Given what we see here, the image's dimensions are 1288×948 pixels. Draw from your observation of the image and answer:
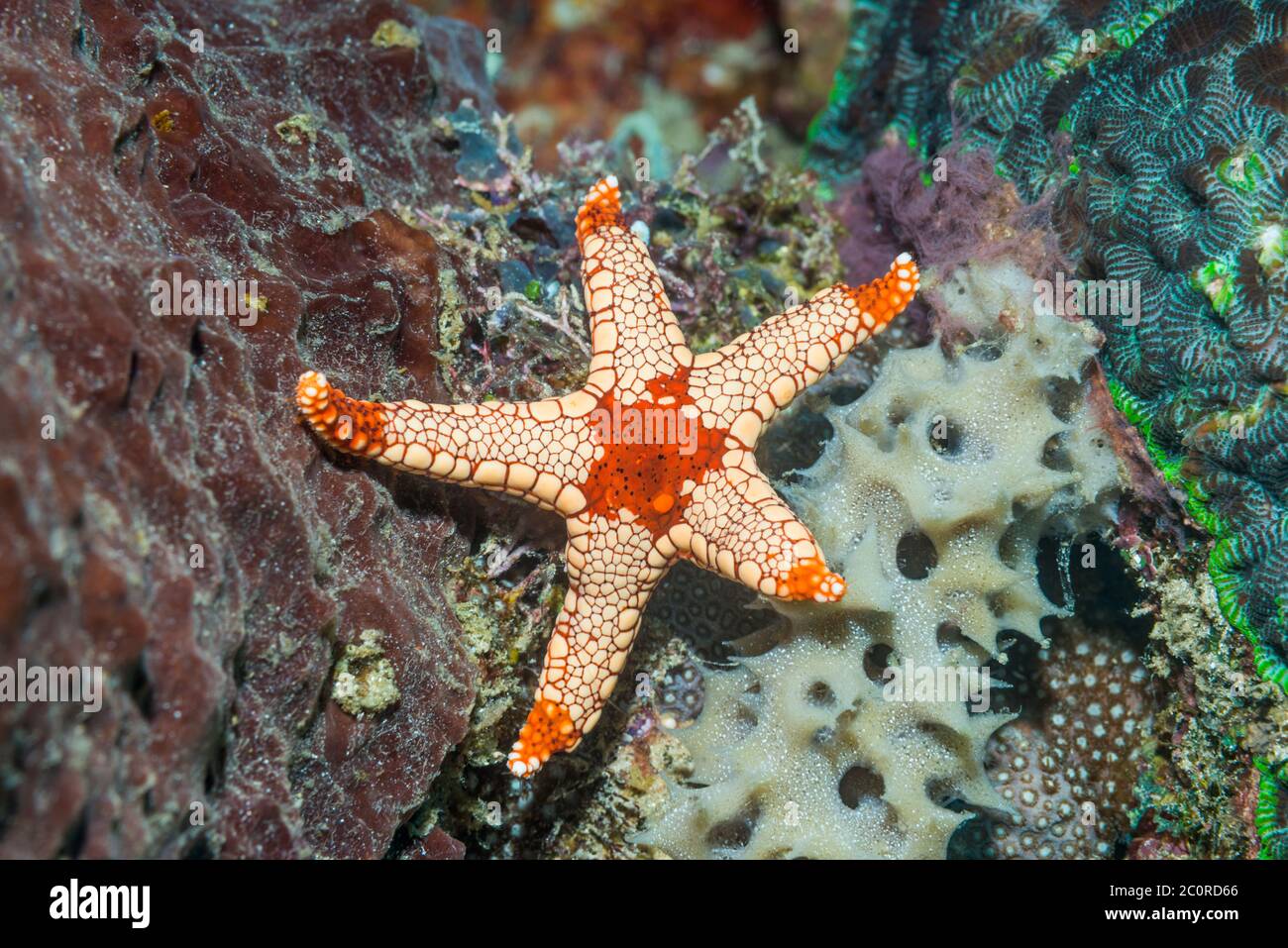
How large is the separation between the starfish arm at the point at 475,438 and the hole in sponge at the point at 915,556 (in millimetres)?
2092

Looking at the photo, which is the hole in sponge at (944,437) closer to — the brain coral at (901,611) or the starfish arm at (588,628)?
the brain coral at (901,611)

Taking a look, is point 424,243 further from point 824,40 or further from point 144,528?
point 824,40

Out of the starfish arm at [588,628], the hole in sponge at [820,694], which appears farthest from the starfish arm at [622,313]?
the hole in sponge at [820,694]

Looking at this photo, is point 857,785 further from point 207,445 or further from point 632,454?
point 207,445

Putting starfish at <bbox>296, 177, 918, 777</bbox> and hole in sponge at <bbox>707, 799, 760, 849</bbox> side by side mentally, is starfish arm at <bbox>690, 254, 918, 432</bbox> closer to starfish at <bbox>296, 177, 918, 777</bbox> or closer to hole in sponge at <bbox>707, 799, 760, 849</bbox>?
starfish at <bbox>296, 177, 918, 777</bbox>

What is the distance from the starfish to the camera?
4402 millimetres

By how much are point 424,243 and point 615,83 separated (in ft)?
19.3

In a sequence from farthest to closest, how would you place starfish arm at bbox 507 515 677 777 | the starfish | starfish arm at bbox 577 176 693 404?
starfish arm at bbox 577 176 693 404 < starfish arm at bbox 507 515 677 777 < the starfish

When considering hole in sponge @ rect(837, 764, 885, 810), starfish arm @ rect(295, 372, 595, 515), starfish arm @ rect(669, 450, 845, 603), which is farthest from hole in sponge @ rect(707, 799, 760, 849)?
starfish arm @ rect(295, 372, 595, 515)

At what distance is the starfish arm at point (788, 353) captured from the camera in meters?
4.78

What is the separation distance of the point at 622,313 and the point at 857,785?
122 inches

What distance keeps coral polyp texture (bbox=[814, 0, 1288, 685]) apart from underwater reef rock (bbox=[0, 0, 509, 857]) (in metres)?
4.06

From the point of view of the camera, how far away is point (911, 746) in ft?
15.9

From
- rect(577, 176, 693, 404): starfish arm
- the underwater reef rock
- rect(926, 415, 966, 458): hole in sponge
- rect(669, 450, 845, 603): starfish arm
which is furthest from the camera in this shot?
rect(926, 415, 966, 458): hole in sponge
